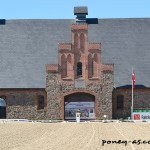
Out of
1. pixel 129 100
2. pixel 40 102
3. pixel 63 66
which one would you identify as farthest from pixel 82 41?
pixel 129 100

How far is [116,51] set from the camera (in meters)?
66.9

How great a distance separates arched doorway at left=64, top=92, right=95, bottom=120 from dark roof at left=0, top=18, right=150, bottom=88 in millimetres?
3649

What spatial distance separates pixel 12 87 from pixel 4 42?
7.73 metres

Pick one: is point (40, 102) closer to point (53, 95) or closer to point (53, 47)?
point (53, 95)

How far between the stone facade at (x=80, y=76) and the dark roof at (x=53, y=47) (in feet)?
6.54

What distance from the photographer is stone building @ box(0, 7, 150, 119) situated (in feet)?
204

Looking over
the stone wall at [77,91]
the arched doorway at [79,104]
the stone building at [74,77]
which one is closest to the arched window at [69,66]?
the stone building at [74,77]

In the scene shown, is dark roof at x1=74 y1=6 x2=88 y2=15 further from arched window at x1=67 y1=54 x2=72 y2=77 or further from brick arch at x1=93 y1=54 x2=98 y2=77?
arched window at x1=67 y1=54 x2=72 y2=77

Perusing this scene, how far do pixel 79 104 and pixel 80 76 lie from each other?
353 cm

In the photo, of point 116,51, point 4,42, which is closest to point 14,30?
point 4,42

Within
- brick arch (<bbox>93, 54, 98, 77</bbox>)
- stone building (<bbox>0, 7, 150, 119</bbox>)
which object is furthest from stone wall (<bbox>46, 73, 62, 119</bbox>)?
brick arch (<bbox>93, 54, 98, 77</bbox>)

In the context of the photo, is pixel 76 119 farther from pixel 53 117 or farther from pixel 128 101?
pixel 128 101

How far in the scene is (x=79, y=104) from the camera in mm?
63031

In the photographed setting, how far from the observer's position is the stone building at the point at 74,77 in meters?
62.2
